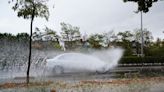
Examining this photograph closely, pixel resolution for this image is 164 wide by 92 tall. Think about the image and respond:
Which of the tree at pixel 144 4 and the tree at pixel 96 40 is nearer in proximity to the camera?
the tree at pixel 144 4

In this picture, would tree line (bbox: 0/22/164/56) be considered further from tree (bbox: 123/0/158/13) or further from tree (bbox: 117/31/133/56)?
tree (bbox: 123/0/158/13)

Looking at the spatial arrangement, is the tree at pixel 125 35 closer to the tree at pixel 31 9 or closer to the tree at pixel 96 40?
the tree at pixel 96 40

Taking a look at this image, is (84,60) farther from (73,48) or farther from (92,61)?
(73,48)

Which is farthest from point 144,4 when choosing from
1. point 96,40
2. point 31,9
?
point 96,40

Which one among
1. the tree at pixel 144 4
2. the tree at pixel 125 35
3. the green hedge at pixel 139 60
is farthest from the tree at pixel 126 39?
the tree at pixel 144 4

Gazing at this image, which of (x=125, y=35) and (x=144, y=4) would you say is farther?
(x=125, y=35)

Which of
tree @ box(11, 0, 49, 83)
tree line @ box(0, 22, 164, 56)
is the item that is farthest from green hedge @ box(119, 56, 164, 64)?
tree @ box(11, 0, 49, 83)

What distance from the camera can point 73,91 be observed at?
1211cm

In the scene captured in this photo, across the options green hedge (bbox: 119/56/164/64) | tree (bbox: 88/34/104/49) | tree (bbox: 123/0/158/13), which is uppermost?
tree (bbox: 123/0/158/13)

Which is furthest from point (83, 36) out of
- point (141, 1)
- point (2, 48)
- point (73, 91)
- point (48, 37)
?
point (73, 91)

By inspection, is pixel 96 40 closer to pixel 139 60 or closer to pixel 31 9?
pixel 139 60

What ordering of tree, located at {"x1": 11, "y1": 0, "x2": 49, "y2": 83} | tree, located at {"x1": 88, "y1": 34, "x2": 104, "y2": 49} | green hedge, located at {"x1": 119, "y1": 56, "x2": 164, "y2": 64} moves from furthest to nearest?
tree, located at {"x1": 88, "y1": 34, "x2": 104, "y2": 49} < green hedge, located at {"x1": 119, "y1": 56, "x2": 164, "y2": 64} < tree, located at {"x1": 11, "y1": 0, "x2": 49, "y2": 83}

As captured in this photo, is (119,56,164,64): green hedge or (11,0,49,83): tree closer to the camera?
(11,0,49,83): tree

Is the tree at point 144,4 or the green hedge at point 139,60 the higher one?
the tree at point 144,4
